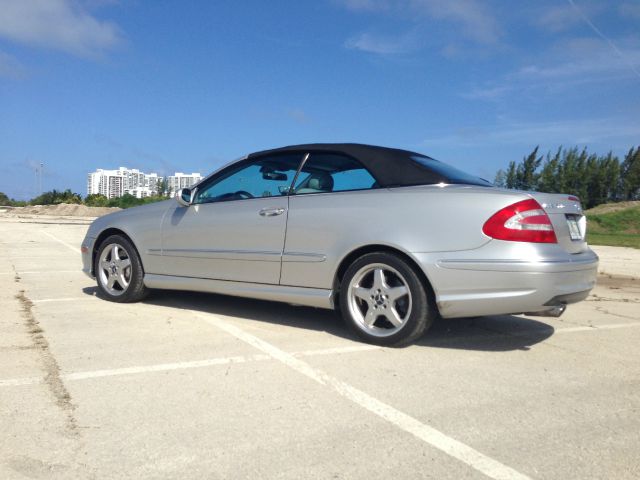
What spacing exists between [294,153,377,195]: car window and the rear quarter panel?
0.09 meters

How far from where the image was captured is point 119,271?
597 centimetres

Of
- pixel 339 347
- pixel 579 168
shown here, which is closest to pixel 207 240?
pixel 339 347

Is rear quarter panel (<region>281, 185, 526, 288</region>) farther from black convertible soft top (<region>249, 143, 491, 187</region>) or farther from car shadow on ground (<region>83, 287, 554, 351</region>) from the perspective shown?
car shadow on ground (<region>83, 287, 554, 351</region>)

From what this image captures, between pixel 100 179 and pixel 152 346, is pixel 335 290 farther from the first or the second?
pixel 100 179

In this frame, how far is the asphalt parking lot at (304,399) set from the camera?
239cm

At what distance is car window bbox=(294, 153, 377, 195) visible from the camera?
15.1 ft

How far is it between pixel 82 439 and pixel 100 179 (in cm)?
15327

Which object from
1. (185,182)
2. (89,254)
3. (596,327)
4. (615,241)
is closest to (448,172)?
(596,327)

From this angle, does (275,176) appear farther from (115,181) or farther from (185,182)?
(115,181)

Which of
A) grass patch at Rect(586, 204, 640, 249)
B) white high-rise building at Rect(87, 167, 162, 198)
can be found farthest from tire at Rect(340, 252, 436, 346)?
white high-rise building at Rect(87, 167, 162, 198)

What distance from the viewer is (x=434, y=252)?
4043mm

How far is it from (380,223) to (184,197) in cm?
223

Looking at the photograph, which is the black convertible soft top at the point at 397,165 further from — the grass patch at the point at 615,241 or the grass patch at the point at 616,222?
the grass patch at the point at 616,222

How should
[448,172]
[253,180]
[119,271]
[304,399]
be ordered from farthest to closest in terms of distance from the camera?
[119,271], [253,180], [448,172], [304,399]
